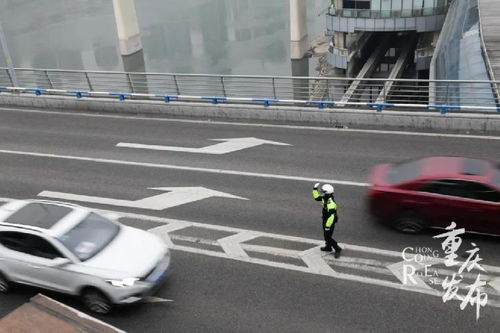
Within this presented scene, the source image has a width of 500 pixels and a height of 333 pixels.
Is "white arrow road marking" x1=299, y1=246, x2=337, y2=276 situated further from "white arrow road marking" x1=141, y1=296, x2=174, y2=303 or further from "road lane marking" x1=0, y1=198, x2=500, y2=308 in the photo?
"white arrow road marking" x1=141, y1=296, x2=174, y2=303

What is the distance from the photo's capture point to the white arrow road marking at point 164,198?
42.1 feet

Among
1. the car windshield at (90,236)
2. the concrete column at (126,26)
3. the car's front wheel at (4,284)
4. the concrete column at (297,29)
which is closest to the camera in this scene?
the car windshield at (90,236)

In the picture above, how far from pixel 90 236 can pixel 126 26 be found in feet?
183

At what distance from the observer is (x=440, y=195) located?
10.0 metres

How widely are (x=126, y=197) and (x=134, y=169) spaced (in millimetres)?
1783

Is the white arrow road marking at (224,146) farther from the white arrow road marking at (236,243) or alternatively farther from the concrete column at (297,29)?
the concrete column at (297,29)

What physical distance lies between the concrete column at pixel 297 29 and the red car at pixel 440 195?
49.2 metres

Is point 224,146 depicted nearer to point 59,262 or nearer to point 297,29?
point 59,262

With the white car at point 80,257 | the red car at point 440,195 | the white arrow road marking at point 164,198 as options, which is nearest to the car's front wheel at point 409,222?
the red car at point 440,195

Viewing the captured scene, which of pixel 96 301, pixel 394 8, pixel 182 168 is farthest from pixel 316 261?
pixel 394 8

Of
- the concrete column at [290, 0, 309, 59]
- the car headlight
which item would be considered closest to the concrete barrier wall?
the car headlight

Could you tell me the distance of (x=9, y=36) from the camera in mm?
70188

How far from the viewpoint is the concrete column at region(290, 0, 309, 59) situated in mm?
57062

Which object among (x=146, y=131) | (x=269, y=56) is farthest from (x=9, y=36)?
(x=146, y=131)
